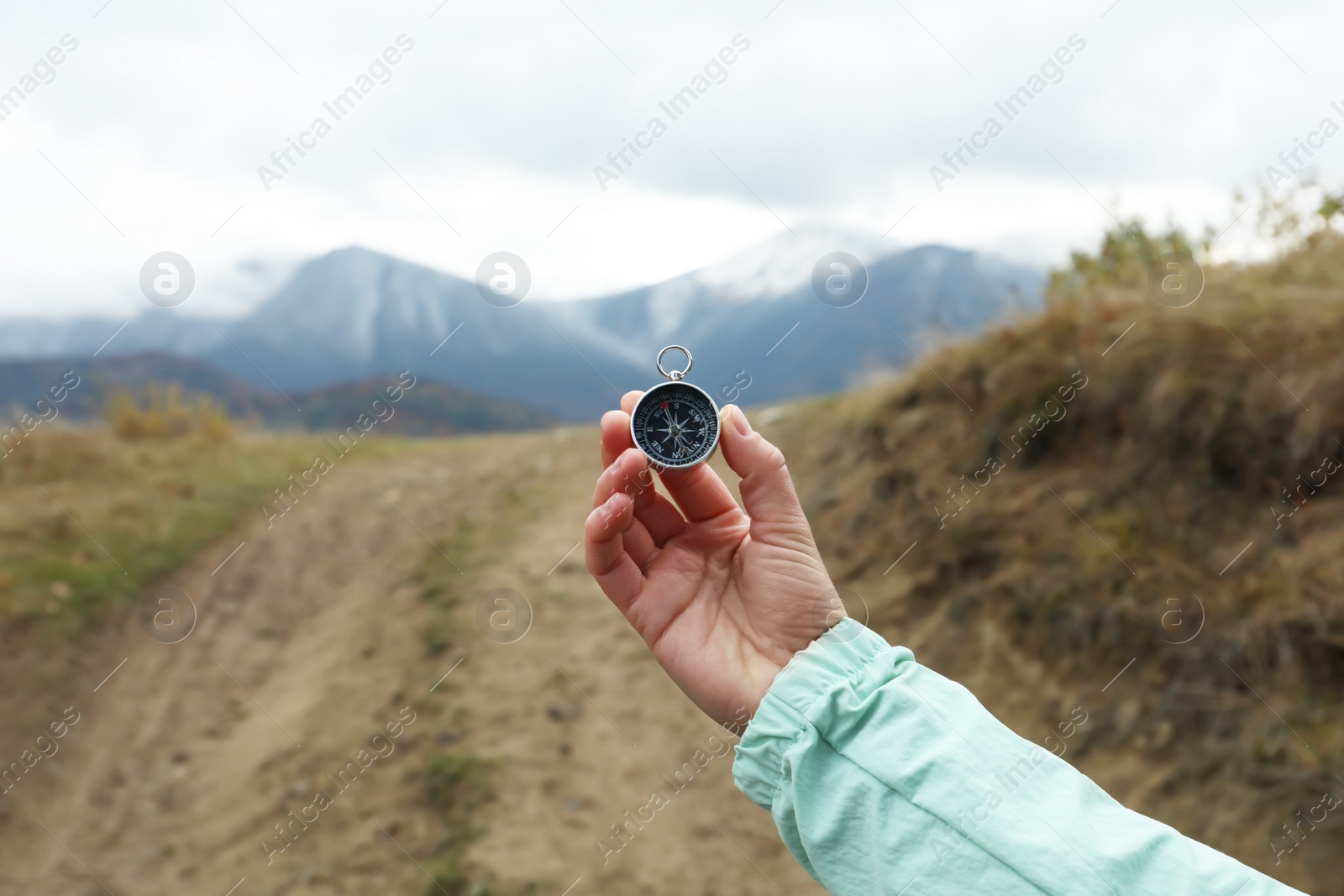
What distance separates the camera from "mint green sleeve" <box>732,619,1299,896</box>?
1.45m

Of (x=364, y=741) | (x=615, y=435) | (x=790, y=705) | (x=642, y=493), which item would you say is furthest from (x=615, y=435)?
(x=364, y=741)

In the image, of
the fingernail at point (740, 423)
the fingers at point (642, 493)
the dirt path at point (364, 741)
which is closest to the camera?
the fingers at point (642, 493)

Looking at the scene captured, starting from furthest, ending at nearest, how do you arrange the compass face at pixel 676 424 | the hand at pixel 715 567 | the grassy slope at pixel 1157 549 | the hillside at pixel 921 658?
the hillside at pixel 921 658
the grassy slope at pixel 1157 549
the compass face at pixel 676 424
the hand at pixel 715 567

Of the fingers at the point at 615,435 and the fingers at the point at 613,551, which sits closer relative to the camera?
the fingers at the point at 613,551

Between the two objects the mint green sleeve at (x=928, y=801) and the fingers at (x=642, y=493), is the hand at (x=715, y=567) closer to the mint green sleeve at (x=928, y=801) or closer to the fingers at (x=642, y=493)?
the fingers at (x=642, y=493)

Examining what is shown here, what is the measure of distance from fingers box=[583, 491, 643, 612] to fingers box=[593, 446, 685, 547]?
4 centimetres

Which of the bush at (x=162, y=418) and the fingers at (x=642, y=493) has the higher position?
the fingers at (x=642, y=493)

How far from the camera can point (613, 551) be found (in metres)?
2.37

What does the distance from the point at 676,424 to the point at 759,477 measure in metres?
0.46

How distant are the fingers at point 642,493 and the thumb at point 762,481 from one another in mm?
230

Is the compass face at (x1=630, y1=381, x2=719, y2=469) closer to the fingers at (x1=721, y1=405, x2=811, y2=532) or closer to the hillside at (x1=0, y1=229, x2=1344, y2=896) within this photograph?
the fingers at (x1=721, y1=405, x2=811, y2=532)

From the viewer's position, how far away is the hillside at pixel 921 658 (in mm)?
4469

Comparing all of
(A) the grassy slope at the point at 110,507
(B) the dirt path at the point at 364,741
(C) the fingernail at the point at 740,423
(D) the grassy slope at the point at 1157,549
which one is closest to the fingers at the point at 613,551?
(C) the fingernail at the point at 740,423

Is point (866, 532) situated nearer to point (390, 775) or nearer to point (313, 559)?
point (390, 775)
